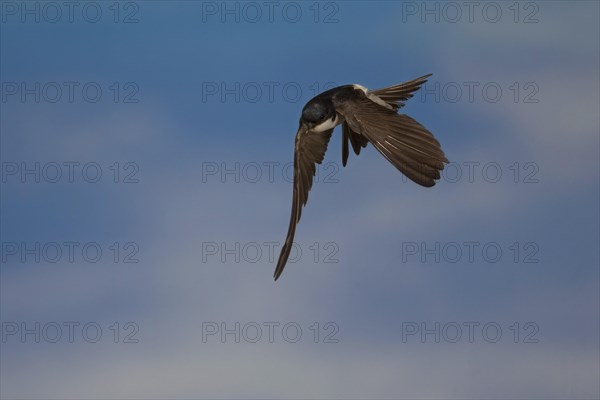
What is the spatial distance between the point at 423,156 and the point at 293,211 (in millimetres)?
1266

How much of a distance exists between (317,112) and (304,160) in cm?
63

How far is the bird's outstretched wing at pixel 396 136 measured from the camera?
6180mm

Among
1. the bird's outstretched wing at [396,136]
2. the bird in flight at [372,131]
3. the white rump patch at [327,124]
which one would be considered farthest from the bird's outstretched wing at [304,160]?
the bird's outstretched wing at [396,136]

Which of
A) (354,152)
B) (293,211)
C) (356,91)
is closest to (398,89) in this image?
(356,91)

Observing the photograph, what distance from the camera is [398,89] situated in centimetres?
657

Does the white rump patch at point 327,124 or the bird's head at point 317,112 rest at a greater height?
the bird's head at point 317,112

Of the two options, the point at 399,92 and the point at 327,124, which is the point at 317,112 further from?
the point at 399,92

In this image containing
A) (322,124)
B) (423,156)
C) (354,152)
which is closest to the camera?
(423,156)

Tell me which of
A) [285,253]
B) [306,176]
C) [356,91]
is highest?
[356,91]

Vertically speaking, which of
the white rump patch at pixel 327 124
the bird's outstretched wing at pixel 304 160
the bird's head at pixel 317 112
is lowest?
the bird's outstretched wing at pixel 304 160

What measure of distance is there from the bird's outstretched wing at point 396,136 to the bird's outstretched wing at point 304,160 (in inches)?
13.3

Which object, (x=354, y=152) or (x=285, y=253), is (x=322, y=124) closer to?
(x=354, y=152)

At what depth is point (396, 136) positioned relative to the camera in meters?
6.44

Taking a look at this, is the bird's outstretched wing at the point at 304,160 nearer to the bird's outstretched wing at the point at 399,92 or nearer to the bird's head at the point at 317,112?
the bird's head at the point at 317,112
